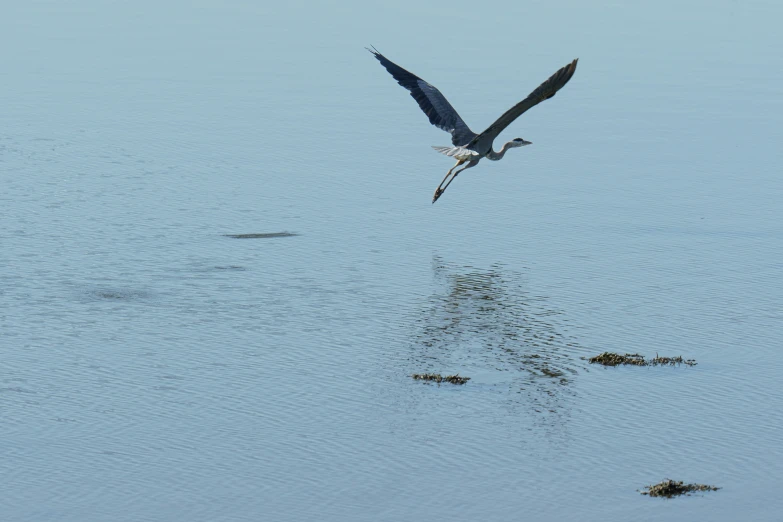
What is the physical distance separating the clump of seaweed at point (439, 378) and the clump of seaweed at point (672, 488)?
9.20 feet

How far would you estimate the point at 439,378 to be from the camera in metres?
13.7

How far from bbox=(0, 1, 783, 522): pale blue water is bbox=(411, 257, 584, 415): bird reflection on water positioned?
0.15ft

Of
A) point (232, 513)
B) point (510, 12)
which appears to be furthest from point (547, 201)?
point (510, 12)

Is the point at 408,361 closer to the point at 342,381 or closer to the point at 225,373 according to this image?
the point at 342,381

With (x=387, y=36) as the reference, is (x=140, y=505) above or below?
below

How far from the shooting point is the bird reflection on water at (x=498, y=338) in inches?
545

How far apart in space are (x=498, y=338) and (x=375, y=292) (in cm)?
210

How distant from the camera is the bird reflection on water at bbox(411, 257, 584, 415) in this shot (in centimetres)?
1384

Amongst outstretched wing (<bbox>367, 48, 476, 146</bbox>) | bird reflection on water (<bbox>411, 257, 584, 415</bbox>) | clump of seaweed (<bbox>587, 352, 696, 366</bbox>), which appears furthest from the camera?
outstretched wing (<bbox>367, 48, 476, 146</bbox>)

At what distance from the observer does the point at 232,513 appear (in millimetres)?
10586

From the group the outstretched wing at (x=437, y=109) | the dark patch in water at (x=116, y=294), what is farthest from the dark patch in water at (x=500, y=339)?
the dark patch in water at (x=116, y=294)

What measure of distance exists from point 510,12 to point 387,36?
27.1 feet

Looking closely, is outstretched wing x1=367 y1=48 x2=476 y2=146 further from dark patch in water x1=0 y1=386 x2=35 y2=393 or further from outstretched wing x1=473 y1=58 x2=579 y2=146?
dark patch in water x1=0 y1=386 x2=35 y2=393

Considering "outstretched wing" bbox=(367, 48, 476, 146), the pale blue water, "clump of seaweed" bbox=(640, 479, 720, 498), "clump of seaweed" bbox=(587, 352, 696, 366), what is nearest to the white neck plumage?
"outstretched wing" bbox=(367, 48, 476, 146)
